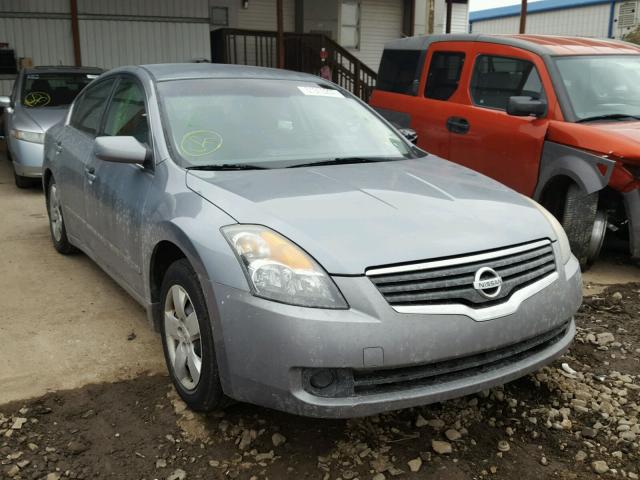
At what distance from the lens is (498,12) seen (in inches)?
1560

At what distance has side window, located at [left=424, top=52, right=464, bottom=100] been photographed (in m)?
6.29

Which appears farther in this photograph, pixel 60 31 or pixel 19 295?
pixel 60 31

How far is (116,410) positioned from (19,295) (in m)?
1.89

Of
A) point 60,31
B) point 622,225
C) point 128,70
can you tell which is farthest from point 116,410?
point 60,31

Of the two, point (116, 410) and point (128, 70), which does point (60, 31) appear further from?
point (116, 410)

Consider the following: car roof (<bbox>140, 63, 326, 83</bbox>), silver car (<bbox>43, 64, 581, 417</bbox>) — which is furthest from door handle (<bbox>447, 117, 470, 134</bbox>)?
silver car (<bbox>43, 64, 581, 417</bbox>)

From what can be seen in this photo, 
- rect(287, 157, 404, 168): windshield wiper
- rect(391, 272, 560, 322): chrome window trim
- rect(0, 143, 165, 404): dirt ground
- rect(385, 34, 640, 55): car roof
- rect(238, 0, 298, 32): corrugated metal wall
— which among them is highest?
rect(238, 0, 298, 32): corrugated metal wall

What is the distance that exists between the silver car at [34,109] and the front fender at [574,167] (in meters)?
5.82

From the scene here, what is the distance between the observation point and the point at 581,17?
3253 cm

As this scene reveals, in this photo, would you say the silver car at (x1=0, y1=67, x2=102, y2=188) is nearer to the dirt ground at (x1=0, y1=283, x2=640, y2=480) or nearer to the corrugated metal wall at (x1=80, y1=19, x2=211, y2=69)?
the corrugated metal wall at (x1=80, y1=19, x2=211, y2=69)

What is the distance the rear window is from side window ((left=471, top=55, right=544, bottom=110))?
842 millimetres

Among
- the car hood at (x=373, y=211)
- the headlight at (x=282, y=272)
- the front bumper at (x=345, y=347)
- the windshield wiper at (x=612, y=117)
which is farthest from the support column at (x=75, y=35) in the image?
the front bumper at (x=345, y=347)

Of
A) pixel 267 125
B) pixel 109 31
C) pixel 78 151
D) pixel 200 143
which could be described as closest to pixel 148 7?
pixel 109 31

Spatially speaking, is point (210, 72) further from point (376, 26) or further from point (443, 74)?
point (376, 26)
